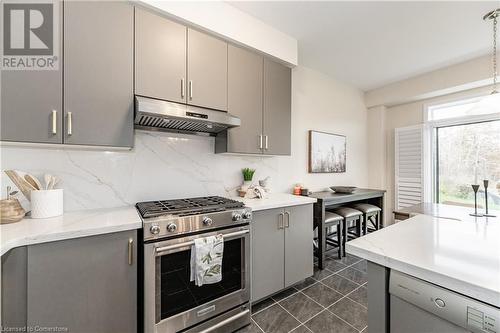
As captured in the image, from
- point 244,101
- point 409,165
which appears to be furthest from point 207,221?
point 409,165

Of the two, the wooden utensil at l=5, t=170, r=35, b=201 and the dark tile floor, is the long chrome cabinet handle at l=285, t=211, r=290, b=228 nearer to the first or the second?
the dark tile floor

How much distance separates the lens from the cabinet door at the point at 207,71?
1.77 m

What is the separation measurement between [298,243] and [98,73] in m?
2.23

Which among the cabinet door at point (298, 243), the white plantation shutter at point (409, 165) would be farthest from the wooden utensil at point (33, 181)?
the white plantation shutter at point (409, 165)

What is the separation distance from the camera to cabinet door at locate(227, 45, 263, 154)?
202cm

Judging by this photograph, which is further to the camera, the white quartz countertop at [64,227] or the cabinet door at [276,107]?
the cabinet door at [276,107]

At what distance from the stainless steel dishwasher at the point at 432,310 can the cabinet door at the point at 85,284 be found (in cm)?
138

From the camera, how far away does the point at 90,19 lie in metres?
1.38

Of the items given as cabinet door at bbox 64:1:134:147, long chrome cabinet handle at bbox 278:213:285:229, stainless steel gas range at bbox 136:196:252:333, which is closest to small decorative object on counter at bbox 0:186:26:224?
cabinet door at bbox 64:1:134:147

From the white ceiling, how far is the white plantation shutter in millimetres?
1108

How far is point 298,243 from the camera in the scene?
7.04 feet

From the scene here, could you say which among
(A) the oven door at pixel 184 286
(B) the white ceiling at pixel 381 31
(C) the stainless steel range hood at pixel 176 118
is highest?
(B) the white ceiling at pixel 381 31

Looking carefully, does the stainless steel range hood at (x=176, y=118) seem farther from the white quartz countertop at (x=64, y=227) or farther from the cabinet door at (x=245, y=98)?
the white quartz countertop at (x=64, y=227)

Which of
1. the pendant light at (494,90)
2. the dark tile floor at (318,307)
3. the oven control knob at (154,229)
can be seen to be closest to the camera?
the oven control knob at (154,229)
